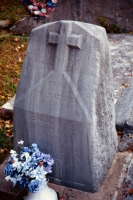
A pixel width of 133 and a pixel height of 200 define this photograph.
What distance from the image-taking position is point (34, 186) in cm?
320

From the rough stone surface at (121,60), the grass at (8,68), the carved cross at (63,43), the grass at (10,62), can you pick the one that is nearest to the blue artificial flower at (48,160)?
the carved cross at (63,43)

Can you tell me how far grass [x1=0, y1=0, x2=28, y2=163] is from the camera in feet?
16.9

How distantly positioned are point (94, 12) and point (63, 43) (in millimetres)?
6439

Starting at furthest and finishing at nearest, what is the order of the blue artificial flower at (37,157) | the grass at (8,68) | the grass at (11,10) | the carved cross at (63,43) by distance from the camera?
the grass at (11,10)
the grass at (8,68)
the blue artificial flower at (37,157)
the carved cross at (63,43)

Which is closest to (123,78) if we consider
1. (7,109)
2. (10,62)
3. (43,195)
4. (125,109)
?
(125,109)

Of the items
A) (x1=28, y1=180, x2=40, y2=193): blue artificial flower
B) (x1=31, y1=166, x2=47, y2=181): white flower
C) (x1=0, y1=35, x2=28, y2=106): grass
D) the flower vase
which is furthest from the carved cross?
(x1=0, y1=35, x2=28, y2=106): grass

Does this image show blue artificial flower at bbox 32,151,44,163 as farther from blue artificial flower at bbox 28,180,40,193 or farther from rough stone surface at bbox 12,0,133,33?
rough stone surface at bbox 12,0,133,33

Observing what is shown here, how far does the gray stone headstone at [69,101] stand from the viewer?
3.22 meters

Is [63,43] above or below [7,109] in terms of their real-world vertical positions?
above

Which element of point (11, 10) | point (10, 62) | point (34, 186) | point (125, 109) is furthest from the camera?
point (11, 10)

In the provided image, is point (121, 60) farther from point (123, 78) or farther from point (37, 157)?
point (37, 157)

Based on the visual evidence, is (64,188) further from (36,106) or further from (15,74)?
(15,74)

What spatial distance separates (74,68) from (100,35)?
41cm

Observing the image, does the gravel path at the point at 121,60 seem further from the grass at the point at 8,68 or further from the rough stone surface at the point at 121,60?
the grass at the point at 8,68
